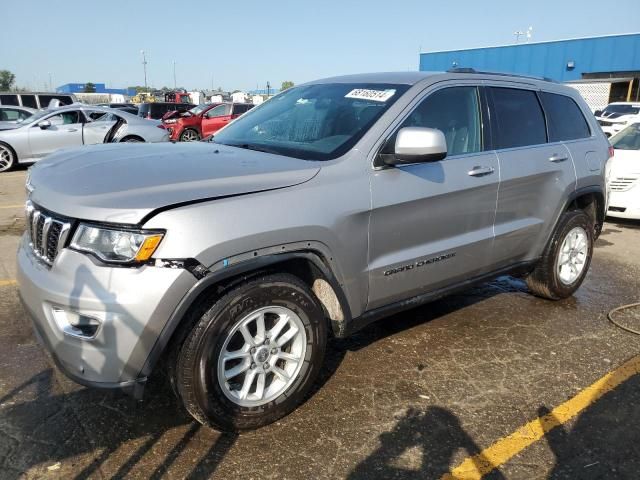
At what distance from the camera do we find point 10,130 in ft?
40.0

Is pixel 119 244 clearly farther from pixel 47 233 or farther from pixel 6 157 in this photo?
pixel 6 157

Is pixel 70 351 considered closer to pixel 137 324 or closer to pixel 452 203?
pixel 137 324

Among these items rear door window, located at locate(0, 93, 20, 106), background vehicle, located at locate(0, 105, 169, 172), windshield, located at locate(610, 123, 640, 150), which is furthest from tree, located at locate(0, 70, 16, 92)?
windshield, located at locate(610, 123, 640, 150)

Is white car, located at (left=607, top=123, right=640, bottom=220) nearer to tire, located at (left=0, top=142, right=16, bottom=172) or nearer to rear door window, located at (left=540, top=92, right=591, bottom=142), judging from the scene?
rear door window, located at (left=540, top=92, right=591, bottom=142)

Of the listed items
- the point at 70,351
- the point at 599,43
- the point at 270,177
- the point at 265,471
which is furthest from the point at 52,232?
the point at 599,43

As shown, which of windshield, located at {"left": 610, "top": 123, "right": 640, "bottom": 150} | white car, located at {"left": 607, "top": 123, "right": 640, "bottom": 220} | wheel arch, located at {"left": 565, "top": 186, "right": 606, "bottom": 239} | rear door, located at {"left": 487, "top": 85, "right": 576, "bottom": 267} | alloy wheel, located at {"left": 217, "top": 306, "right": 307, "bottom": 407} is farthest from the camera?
windshield, located at {"left": 610, "top": 123, "right": 640, "bottom": 150}

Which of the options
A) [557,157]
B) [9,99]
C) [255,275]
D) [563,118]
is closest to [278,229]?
A: [255,275]

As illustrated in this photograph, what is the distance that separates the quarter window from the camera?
3.40 metres

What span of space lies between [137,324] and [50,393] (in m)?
1.20

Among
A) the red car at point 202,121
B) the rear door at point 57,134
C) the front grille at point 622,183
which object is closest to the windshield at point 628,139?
the front grille at point 622,183

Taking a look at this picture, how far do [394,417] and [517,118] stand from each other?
240cm

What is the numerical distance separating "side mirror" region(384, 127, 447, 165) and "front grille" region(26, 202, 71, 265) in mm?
1696

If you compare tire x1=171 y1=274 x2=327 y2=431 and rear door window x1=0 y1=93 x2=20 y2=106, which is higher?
rear door window x1=0 y1=93 x2=20 y2=106

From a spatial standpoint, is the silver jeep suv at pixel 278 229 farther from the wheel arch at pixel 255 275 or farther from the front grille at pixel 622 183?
the front grille at pixel 622 183
